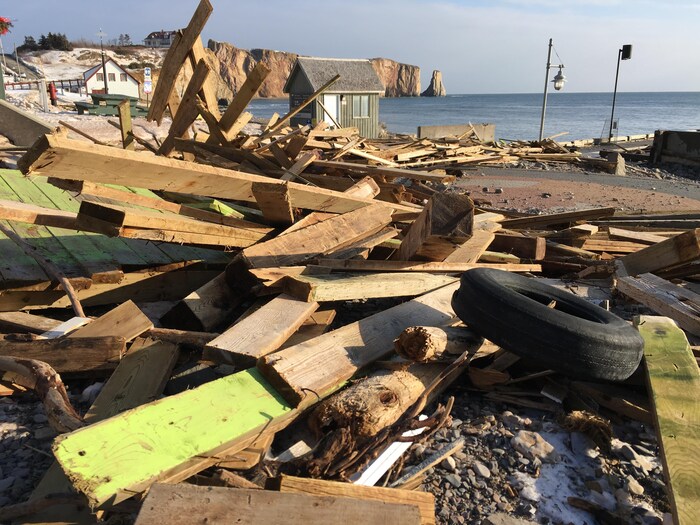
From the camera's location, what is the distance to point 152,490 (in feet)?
6.94

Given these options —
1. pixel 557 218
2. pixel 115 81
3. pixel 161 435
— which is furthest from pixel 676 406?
pixel 115 81

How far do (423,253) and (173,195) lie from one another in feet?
10.6

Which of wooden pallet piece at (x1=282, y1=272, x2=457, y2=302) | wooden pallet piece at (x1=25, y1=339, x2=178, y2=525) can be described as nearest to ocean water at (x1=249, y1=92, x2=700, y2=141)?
wooden pallet piece at (x1=282, y1=272, x2=457, y2=302)

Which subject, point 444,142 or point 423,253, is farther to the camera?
point 444,142

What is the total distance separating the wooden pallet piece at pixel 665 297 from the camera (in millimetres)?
4191

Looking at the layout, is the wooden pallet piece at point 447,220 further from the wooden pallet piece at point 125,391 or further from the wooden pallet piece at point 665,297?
the wooden pallet piece at point 125,391

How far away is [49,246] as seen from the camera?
4.65 metres

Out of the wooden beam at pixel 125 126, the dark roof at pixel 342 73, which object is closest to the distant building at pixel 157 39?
the dark roof at pixel 342 73

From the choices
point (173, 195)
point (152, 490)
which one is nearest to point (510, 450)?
point (152, 490)

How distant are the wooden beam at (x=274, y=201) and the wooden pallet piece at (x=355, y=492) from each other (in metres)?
2.83

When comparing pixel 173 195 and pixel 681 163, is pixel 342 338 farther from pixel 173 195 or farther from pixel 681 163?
pixel 681 163

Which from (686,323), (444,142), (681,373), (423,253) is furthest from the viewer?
(444,142)

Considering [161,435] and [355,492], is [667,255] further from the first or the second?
[161,435]

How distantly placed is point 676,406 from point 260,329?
2.45 meters
